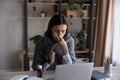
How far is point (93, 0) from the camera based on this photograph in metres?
3.65

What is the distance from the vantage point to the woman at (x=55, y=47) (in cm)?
197

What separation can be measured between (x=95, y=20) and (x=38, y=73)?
234 centimetres

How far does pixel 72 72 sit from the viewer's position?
142cm

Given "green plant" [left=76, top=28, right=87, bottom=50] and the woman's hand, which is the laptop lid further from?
"green plant" [left=76, top=28, right=87, bottom=50]

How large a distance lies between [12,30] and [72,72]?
104 inches

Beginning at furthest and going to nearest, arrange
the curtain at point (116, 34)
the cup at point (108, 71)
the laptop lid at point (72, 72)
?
the curtain at point (116, 34) < the cup at point (108, 71) < the laptop lid at point (72, 72)

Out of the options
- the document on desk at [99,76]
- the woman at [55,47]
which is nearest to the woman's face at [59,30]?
the woman at [55,47]

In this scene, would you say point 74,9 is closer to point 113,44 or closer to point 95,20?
point 95,20

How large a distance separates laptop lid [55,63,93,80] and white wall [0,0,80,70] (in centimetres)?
256

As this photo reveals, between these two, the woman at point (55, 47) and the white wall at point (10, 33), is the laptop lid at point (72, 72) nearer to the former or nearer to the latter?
the woman at point (55, 47)

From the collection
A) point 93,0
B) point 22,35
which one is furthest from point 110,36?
point 22,35

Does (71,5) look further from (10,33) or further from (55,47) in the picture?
(55,47)

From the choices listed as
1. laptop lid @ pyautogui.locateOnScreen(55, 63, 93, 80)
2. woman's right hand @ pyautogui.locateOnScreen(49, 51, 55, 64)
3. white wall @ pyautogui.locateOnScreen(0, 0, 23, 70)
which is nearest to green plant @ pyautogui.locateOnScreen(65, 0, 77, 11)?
white wall @ pyautogui.locateOnScreen(0, 0, 23, 70)

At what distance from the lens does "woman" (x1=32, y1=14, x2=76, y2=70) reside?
6.45ft
